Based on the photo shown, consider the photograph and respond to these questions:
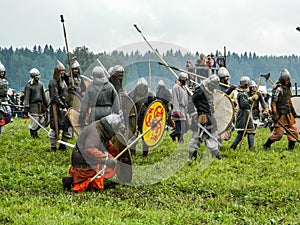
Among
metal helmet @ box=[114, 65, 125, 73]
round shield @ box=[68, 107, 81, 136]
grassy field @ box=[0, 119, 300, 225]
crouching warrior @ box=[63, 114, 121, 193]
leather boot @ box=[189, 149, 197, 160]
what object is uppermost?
metal helmet @ box=[114, 65, 125, 73]

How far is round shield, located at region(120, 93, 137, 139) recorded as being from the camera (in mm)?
10352

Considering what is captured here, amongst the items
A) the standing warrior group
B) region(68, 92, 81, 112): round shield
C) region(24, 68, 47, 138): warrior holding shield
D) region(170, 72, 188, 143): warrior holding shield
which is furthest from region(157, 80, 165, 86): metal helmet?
region(24, 68, 47, 138): warrior holding shield

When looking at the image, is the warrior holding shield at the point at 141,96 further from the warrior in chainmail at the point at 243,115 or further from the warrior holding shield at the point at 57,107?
the warrior in chainmail at the point at 243,115

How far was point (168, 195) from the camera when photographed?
7.15 m

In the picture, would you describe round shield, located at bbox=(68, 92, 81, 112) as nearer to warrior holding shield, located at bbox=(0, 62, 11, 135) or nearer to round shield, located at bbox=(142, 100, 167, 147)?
warrior holding shield, located at bbox=(0, 62, 11, 135)

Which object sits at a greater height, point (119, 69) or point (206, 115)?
point (119, 69)

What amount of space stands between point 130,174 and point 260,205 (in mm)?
2104

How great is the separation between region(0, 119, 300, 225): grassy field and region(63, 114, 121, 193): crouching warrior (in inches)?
6.6

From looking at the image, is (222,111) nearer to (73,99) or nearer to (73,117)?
(73,117)

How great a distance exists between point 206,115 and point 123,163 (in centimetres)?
249

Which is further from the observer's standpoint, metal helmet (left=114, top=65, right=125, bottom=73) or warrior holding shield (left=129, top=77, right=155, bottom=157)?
warrior holding shield (left=129, top=77, right=155, bottom=157)

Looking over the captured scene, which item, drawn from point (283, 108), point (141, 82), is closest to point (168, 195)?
point (141, 82)

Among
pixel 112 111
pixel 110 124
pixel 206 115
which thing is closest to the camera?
pixel 110 124

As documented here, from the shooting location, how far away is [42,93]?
43.5ft
